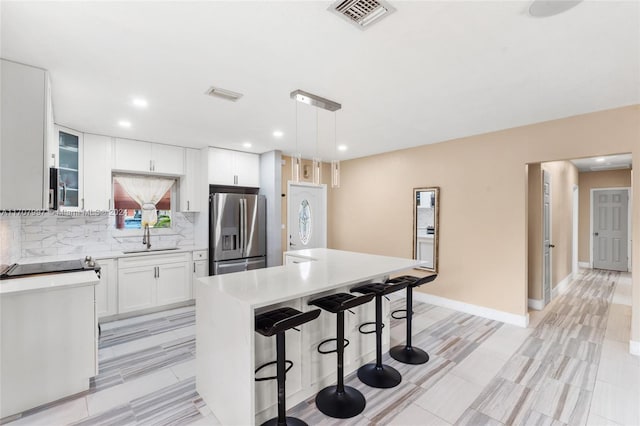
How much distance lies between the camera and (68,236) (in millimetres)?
3988

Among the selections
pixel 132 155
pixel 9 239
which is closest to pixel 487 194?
pixel 132 155

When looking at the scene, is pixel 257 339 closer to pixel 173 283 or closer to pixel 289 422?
pixel 289 422

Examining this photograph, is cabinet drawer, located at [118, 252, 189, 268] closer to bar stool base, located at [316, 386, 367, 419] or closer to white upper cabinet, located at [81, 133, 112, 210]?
white upper cabinet, located at [81, 133, 112, 210]

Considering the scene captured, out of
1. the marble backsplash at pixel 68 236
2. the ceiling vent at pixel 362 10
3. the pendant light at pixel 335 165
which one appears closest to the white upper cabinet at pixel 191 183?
the marble backsplash at pixel 68 236

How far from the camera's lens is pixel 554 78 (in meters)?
2.38

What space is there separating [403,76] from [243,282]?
2.02 m

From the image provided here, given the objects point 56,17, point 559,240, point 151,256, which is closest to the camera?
point 56,17

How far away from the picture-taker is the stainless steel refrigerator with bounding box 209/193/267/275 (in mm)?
4617

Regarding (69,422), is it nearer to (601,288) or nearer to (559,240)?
(559,240)

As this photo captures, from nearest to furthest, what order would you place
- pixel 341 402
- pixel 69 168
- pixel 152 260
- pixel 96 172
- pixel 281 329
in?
1. pixel 281 329
2. pixel 341 402
3. pixel 69 168
4. pixel 96 172
5. pixel 152 260

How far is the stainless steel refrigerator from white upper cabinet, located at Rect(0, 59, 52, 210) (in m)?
2.48

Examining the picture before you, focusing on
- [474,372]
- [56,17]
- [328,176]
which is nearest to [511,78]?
[474,372]

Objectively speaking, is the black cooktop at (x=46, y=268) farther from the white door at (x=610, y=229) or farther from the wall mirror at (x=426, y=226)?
the white door at (x=610, y=229)

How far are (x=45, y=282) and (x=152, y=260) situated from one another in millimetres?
1900
